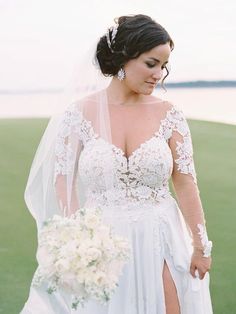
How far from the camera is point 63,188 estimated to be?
143 inches

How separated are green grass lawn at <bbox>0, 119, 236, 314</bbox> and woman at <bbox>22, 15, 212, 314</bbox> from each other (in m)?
1.38

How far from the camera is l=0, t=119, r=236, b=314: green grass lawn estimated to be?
206 inches

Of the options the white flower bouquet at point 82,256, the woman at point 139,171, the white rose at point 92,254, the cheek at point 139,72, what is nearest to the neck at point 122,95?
the woman at point 139,171

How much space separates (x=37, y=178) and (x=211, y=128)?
28.0 ft

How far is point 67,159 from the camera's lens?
3576 millimetres

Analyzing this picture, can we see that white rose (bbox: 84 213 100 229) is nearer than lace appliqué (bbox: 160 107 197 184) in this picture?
Yes

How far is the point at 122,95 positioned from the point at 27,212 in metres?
4.03

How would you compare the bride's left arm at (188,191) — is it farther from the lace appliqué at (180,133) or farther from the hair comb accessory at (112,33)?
the hair comb accessory at (112,33)

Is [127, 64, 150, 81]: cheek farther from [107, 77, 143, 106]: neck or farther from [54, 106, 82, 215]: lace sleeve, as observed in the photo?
[54, 106, 82, 215]: lace sleeve

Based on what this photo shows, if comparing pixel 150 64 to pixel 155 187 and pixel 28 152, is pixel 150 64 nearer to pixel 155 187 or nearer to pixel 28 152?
pixel 155 187

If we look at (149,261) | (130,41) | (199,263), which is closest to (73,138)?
(130,41)

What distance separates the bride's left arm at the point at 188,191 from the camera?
3516 mm

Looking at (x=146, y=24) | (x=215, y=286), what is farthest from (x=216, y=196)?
(x=146, y=24)

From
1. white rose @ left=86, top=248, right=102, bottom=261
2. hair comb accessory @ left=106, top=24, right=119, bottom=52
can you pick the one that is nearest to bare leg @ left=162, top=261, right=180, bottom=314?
white rose @ left=86, top=248, right=102, bottom=261
